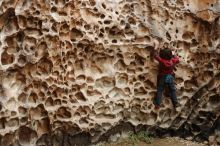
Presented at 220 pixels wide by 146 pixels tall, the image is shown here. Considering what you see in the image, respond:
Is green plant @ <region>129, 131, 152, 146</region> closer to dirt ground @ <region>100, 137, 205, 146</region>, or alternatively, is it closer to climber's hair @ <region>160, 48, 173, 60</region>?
dirt ground @ <region>100, 137, 205, 146</region>

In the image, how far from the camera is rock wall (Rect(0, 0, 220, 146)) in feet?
22.1

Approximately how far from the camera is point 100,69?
7.23 meters

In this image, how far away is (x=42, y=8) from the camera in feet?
22.2

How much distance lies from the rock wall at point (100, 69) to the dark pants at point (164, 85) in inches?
4.6

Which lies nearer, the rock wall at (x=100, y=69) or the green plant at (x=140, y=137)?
the rock wall at (x=100, y=69)

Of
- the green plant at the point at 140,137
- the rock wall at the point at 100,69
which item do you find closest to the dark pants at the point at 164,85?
the rock wall at the point at 100,69

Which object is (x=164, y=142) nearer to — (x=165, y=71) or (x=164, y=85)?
(x=164, y=85)

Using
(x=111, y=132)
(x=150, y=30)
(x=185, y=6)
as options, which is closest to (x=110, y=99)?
(x=111, y=132)

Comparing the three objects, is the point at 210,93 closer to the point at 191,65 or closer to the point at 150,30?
the point at 191,65

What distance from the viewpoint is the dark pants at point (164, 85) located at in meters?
7.36

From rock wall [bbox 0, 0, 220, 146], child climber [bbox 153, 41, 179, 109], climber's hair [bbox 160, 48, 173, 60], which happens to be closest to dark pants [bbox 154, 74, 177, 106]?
child climber [bbox 153, 41, 179, 109]

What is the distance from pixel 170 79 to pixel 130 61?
24.0 inches

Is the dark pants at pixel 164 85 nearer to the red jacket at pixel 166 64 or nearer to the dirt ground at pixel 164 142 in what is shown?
the red jacket at pixel 166 64

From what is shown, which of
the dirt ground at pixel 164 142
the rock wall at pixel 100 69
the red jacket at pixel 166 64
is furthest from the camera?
the dirt ground at pixel 164 142
